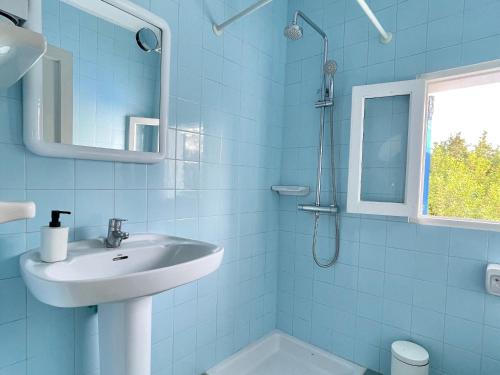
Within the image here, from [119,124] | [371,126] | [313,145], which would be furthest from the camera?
[313,145]

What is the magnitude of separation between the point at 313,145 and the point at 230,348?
1.37 meters

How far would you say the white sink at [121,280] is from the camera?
0.77 m

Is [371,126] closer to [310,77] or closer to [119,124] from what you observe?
[310,77]

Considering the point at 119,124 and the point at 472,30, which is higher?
the point at 472,30

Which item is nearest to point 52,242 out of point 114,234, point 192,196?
point 114,234

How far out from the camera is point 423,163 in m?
1.58

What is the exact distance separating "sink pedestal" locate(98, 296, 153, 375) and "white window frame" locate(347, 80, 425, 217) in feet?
3.90

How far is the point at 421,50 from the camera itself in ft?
5.15

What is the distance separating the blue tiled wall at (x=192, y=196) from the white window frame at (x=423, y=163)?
889mm

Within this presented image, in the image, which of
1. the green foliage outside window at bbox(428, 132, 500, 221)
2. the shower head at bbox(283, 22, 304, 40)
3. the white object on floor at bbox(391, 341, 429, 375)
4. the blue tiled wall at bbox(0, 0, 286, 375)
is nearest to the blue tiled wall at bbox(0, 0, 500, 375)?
the blue tiled wall at bbox(0, 0, 286, 375)

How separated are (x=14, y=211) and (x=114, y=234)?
549 mm

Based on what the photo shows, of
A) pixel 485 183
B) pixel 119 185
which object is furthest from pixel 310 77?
pixel 119 185

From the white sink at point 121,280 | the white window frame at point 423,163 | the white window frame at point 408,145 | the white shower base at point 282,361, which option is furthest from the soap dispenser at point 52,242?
the white window frame at point 423,163

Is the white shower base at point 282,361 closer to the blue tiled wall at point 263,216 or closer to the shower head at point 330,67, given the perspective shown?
the blue tiled wall at point 263,216
